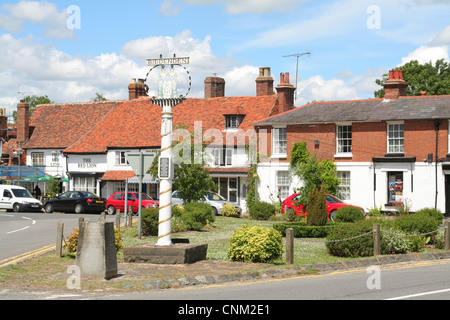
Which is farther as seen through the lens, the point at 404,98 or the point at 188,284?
the point at 404,98

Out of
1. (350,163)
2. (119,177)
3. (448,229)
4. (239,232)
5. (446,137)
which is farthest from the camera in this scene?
(119,177)

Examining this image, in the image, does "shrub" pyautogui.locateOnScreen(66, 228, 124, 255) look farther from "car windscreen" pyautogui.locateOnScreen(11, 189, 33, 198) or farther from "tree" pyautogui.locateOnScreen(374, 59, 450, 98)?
"tree" pyautogui.locateOnScreen(374, 59, 450, 98)

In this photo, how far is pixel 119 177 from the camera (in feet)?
164

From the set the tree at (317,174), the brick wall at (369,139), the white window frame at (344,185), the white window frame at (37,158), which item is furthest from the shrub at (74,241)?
the white window frame at (37,158)

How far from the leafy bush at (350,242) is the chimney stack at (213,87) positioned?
3581 centimetres

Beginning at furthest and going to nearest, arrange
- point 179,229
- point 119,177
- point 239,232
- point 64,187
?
point 64,187
point 119,177
point 179,229
point 239,232

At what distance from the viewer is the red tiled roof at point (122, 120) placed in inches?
1937

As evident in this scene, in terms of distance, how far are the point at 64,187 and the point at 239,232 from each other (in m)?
40.4

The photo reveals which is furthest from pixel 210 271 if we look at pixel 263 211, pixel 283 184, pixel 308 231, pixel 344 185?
pixel 283 184

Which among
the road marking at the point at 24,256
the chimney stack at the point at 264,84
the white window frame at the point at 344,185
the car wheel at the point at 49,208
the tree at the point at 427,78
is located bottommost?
the car wheel at the point at 49,208

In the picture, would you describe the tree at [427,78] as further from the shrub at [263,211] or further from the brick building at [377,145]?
the shrub at [263,211]

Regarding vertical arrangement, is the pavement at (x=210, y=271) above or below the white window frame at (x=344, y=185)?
below

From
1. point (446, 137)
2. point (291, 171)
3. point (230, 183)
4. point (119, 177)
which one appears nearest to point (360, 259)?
point (446, 137)

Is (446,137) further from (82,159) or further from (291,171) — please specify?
(82,159)
